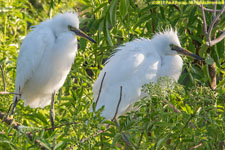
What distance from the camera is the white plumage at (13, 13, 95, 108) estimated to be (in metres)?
2.54

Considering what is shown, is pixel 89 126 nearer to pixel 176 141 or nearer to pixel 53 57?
pixel 176 141

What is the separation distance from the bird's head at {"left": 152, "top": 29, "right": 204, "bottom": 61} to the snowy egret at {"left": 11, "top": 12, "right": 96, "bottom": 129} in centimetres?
53

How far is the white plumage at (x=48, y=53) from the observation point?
2539mm

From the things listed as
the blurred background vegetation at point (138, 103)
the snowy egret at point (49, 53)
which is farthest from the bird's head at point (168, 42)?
the snowy egret at point (49, 53)

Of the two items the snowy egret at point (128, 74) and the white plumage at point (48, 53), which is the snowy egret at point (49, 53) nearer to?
the white plumage at point (48, 53)

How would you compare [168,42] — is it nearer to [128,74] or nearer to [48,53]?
[128,74]

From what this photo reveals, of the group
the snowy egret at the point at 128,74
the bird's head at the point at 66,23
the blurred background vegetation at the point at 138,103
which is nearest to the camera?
the blurred background vegetation at the point at 138,103

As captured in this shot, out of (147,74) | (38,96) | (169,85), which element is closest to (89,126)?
(169,85)

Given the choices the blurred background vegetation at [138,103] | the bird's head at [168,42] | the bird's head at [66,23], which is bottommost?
the blurred background vegetation at [138,103]

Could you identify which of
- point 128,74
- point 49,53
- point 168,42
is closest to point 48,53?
point 49,53

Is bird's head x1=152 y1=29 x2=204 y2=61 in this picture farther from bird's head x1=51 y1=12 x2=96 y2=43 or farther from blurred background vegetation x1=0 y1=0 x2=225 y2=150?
bird's head x1=51 y1=12 x2=96 y2=43

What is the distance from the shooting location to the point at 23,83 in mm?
2637

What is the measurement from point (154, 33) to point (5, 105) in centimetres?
135

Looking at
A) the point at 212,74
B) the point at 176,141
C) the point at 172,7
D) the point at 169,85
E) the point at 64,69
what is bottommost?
the point at 176,141
